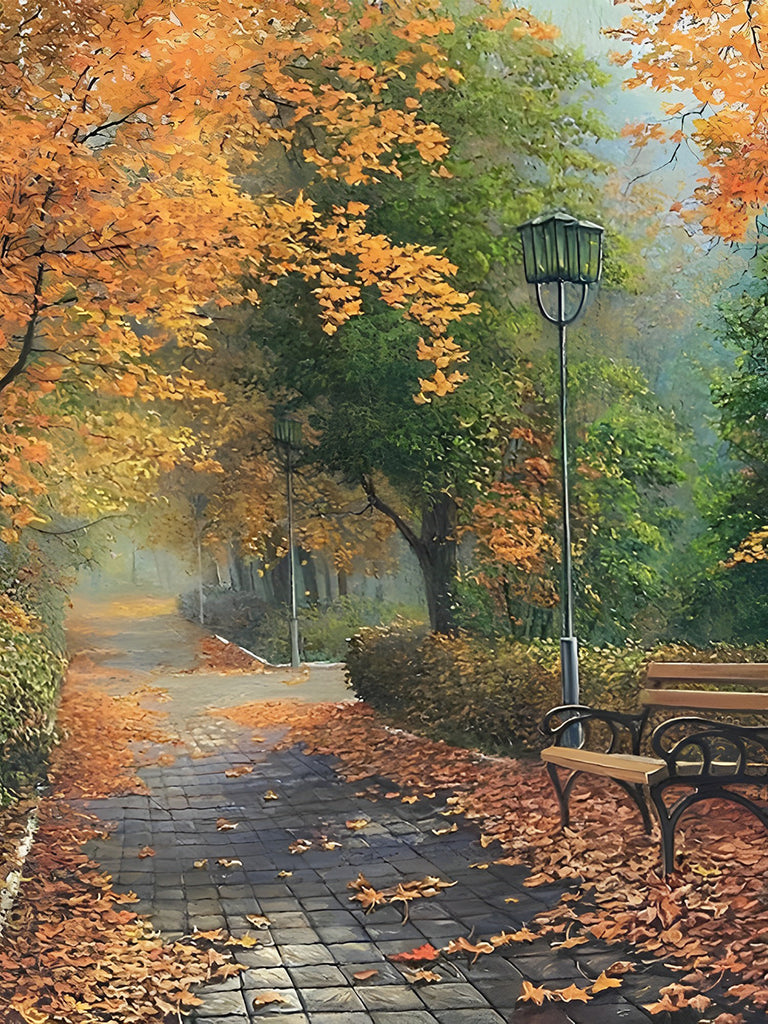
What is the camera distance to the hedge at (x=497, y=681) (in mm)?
9203

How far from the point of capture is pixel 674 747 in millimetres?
5434

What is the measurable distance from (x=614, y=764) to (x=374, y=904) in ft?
4.88

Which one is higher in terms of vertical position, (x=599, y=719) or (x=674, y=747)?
(x=674, y=747)

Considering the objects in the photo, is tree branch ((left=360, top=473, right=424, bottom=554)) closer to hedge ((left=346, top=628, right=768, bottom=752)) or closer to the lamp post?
hedge ((left=346, top=628, right=768, bottom=752))

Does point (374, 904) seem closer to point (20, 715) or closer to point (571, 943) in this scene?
point (571, 943)

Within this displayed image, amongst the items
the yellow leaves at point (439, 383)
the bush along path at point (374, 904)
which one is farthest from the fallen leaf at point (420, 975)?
the yellow leaves at point (439, 383)

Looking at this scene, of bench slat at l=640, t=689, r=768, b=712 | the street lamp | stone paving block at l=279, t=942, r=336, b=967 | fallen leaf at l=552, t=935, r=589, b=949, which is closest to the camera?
fallen leaf at l=552, t=935, r=589, b=949

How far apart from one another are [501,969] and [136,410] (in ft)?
42.3

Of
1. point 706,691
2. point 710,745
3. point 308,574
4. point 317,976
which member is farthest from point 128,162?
point 308,574

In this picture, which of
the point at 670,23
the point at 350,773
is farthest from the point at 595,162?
the point at 350,773

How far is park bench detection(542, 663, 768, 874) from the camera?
555 centimetres

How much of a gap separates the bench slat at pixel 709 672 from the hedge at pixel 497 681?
1468 millimetres


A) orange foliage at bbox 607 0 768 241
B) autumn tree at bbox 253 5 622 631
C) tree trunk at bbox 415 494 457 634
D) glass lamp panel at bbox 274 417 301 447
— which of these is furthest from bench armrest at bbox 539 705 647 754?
glass lamp panel at bbox 274 417 301 447

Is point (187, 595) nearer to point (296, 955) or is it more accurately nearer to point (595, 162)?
point (595, 162)
